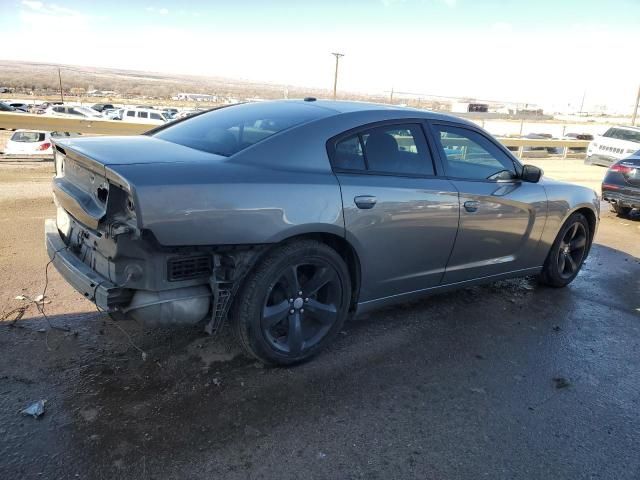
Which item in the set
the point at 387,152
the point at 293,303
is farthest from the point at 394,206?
the point at 293,303

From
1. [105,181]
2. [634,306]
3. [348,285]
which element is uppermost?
[105,181]

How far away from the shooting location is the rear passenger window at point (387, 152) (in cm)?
336

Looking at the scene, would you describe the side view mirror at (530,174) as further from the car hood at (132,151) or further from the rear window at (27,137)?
the rear window at (27,137)

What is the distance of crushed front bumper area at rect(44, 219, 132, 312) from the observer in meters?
2.73

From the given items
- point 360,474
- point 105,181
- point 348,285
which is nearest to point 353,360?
point 348,285

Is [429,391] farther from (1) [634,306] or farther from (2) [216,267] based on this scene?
(1) [634,306]

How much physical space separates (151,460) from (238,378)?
0.82m

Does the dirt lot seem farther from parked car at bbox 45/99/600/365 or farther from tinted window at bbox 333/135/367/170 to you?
tinted window at bbox 333/135/367/170

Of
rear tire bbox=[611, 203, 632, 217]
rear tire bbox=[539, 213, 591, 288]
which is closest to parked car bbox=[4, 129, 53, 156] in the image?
rear tire bbox=[539, 213, 591, 288]

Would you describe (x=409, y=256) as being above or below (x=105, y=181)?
below

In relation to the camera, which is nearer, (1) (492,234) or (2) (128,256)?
(2) (128,256)

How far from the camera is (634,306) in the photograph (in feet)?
16.1

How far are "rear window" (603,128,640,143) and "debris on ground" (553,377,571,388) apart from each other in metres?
16.3

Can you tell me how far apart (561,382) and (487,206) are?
1380 millimetres
